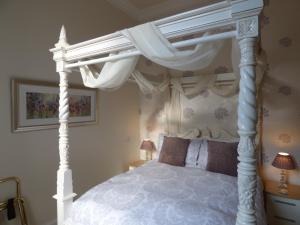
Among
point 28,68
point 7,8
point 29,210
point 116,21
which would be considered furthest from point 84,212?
point 116,21

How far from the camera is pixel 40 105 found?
2.25 m

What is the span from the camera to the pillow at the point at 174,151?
8.90 feet

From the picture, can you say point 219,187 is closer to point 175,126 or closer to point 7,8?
point 175,126

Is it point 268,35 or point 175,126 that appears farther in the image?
point 175,126

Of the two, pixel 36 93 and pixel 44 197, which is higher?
pixel 36 93

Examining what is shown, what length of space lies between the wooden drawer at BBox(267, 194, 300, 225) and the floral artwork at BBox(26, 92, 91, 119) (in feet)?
8.21

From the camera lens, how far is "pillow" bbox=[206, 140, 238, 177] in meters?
2.40

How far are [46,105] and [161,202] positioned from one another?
1.61m

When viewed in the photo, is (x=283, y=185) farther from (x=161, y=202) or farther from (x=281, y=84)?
(x=161, y=202)

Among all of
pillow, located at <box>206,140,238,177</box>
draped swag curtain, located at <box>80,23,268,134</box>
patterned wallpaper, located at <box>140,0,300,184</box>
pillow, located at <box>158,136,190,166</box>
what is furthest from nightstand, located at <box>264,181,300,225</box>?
draped swag curtain, located at <box>80,23,268,134</box>

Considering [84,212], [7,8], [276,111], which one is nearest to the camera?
[84,212]

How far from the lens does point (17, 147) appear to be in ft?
6.73

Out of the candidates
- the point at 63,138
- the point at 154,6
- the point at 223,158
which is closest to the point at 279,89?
the point at 223,158

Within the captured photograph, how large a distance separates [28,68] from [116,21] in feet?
5.37
